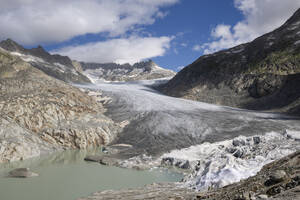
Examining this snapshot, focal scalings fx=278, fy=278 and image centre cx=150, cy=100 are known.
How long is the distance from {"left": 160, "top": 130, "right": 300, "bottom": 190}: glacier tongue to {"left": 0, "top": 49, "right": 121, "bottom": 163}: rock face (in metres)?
11.0

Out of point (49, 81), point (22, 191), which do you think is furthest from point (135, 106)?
point (22, 191)

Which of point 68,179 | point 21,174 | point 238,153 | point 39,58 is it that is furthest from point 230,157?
point 39,58

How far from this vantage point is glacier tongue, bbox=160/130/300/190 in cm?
1337

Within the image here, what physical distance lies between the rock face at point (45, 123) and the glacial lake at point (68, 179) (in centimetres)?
247

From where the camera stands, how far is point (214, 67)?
67750 mm

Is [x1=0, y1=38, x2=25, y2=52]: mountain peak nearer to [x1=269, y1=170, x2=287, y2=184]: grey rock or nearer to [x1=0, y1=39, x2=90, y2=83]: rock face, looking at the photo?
[x1=0, y1=39, x2=90, y2=83]: rock face

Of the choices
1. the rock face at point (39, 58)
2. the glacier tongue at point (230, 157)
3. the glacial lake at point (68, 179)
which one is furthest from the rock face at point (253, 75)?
the rock face at point (39, 58)

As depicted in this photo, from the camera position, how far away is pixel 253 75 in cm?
5662

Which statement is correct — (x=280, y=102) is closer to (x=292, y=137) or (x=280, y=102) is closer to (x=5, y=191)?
(x=292, y=137)

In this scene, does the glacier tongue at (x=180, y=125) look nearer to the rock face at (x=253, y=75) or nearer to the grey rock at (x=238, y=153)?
the grey rock at (x=238, y=153)

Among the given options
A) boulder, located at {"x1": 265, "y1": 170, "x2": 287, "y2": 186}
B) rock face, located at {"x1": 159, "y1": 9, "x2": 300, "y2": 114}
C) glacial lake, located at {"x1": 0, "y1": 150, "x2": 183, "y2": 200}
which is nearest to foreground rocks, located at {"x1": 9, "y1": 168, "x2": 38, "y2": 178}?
glacial lake, located at {"x1": 0, "y1": 150, "x2": 183, "y2": 200}

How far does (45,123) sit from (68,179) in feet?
44.7

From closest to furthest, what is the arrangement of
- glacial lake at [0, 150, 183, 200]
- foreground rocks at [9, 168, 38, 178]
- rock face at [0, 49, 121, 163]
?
glacial lake at [0, 150, 183, 200] < foreground rocks at [9, 168, 38, 178] < rock face at [0, 49, 121, 163]

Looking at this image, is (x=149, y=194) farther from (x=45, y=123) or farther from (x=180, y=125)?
(x=45, y=123)
